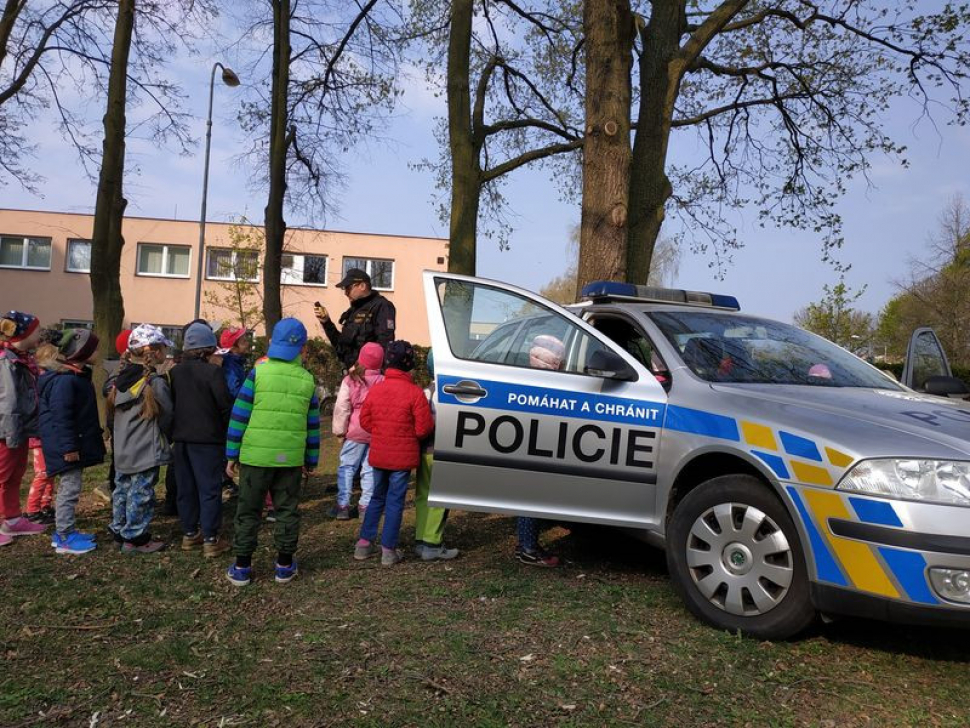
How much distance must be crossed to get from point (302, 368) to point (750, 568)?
2879mm

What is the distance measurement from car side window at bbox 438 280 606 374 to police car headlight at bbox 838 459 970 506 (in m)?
1.64

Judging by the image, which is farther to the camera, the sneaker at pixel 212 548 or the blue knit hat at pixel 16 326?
the blue knit hat at pixel 16 326

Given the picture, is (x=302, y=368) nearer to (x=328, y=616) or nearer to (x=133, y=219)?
(x=328, y=616)

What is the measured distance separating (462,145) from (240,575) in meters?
7.63

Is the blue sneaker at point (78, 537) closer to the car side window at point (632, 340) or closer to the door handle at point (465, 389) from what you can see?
the door handle at point (465, 389)

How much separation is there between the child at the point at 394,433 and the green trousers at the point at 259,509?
0.61 meters

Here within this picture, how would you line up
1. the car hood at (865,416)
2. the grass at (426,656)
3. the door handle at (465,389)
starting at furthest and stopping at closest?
the door handle at (465,389) → the car hood at (865,416) → the grass at (426,656)

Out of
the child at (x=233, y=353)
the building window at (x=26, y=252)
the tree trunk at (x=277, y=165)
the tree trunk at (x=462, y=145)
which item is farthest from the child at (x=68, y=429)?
the building window at (x=26, y=252)

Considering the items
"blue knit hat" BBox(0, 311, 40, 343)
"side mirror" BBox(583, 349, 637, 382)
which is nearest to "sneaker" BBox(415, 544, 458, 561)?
"side mirror" BBox(583, 349, 637, 382)

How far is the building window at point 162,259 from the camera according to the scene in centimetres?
3391

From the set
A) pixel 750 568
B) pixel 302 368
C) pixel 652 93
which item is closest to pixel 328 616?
pixel 302 368

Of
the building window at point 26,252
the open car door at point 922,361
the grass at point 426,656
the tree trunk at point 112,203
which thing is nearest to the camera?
the grass at point 426,656

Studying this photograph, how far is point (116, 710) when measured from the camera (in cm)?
297

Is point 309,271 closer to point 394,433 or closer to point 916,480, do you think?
point 394,433
